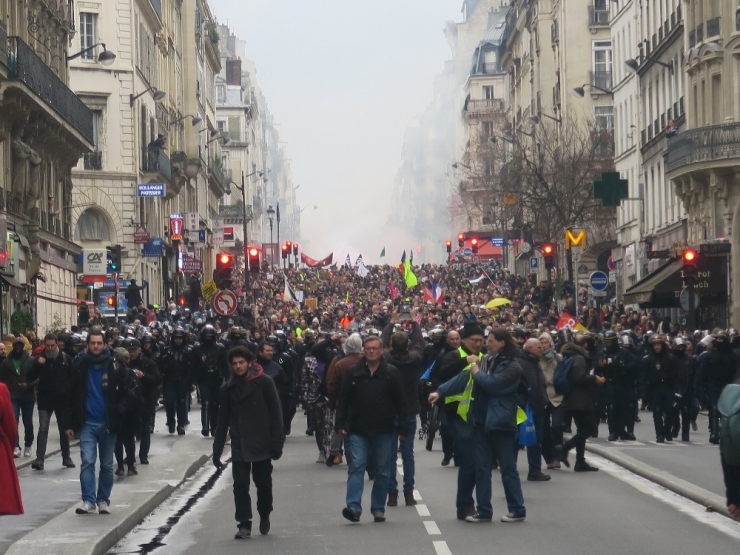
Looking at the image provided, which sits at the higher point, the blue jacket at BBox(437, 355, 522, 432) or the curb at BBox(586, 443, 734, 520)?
the blue jacket at BBox(437, 355, 522, 432)

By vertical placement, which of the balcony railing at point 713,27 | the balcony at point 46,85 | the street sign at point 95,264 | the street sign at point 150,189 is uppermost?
the balcony railing at point 713,27

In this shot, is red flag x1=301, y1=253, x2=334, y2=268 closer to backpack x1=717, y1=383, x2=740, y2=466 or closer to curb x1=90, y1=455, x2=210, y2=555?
curb x1=90, y1=455, x2=210, y2=555

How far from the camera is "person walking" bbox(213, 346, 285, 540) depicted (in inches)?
529

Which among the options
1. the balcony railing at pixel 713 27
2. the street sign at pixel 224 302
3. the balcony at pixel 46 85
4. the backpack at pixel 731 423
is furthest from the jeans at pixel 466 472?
the balcony railing at pixel 713 27

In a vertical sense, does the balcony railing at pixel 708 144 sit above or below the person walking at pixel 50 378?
above

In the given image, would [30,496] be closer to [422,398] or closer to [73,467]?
[73,467]

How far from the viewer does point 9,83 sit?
119 feet

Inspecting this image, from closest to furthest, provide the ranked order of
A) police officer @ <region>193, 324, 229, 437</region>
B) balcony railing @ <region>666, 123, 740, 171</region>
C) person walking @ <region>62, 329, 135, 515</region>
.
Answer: person walking @ <region>62, 329, 135, 515</region>
police officer @ <region>193, 324, 229, 437</region>
balcony railing @ <region>666, 123, 740, 171</region>

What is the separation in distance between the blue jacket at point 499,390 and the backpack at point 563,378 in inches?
221

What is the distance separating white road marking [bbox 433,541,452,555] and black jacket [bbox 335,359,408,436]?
179 centimetres

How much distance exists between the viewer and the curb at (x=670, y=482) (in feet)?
48.9

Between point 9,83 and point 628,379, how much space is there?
57.2ft

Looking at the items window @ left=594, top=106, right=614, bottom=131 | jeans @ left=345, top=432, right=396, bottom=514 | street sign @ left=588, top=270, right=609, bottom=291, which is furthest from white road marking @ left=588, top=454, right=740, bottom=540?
window @ left=594, top=106, right=614, bottom=131

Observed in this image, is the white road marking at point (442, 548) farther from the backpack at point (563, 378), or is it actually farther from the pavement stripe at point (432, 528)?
the backpack at point (563, 378)
